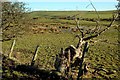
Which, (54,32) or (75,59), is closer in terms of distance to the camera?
(75,59)

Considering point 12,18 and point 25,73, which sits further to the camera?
point 12,18

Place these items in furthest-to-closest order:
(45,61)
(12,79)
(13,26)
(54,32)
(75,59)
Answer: (54,32) < (13,26) < (45,61) < (75,59) < (12,79)

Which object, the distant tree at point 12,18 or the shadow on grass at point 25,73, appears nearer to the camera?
the shadow on grass at point 25,73

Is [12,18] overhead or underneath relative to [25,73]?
overhead

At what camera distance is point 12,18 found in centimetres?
2227

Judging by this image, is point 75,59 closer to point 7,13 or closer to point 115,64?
point 115,64

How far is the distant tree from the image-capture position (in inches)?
859

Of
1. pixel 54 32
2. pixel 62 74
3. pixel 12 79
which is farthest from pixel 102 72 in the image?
pixel 54 32

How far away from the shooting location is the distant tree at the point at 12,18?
21.8 m

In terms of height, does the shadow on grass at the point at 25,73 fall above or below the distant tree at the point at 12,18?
below

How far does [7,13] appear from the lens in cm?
2209

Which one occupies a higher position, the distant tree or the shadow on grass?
the distant tree

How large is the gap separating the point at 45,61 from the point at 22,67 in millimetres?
5047

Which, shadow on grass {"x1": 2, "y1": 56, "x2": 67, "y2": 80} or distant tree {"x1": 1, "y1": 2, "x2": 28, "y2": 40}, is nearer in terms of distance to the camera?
shadow on grass {"x1": 2, "y1": 56, "x2": 67, "y2": 80}
